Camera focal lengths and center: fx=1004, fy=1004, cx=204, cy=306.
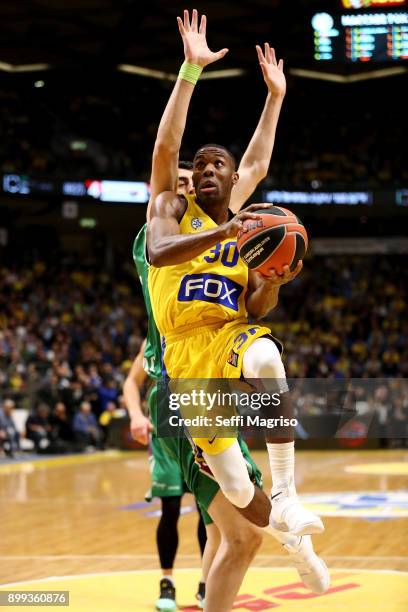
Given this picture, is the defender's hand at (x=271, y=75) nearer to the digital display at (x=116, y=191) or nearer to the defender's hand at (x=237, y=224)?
the defender's hand at (x=237, y=224)

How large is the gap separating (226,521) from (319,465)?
12.6 metres

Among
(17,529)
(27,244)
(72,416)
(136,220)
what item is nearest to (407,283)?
(136,220)

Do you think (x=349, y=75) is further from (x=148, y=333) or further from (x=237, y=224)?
(x=237, y=224)

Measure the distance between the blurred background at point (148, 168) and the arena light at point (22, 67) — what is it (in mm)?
95

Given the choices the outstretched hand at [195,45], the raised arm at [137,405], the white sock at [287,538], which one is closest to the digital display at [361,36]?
the raised arm at [137,405]

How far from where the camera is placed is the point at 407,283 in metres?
31.3

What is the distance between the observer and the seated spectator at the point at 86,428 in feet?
64.1

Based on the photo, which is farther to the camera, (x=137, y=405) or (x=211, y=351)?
(x=137, y=405)

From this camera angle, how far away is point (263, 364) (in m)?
4.03

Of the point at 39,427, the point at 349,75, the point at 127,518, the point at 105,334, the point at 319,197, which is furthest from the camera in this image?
the point at 349,75

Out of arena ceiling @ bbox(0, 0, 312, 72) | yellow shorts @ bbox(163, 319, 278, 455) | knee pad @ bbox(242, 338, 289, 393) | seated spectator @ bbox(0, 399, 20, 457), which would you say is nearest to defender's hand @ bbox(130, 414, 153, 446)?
yellow shorts @ bbox(163, 319, 278, 455)

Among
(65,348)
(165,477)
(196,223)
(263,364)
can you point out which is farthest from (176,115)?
(65,348)

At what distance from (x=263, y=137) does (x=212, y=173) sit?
83 centimetres

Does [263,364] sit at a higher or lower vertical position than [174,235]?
lower
